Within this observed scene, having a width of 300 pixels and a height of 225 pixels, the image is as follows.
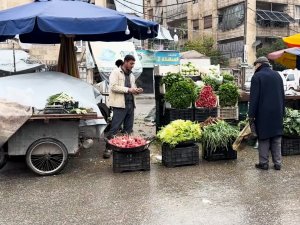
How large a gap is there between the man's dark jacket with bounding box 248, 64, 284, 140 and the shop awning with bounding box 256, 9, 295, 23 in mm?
38740

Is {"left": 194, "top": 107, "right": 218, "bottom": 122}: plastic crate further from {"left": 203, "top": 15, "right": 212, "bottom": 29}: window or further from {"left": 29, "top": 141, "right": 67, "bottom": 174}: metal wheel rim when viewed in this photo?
{"left": 203, "top": 15, "right": 212, "bottom": 29}: window

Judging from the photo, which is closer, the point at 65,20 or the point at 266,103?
the point at 266,103

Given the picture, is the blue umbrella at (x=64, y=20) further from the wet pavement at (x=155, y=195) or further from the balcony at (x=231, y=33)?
the balcony at (x=231, y=33)

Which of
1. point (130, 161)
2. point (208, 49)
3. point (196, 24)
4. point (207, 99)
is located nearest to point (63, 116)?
point (130, 161)

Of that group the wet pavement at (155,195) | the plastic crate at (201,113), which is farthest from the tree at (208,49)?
the wet pavement at (155,195)

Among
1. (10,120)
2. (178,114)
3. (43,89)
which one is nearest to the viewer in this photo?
(10,120)

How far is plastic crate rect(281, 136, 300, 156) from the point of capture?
8.14 meters

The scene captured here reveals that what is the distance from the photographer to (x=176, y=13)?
56.5 meters

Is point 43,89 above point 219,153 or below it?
above

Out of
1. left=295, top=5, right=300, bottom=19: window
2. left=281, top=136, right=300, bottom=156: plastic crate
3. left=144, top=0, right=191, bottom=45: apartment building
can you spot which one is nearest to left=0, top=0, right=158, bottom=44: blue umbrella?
left=281, top=136, right=300, bottom=156: plastic crate

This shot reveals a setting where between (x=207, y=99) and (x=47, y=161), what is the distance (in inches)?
163

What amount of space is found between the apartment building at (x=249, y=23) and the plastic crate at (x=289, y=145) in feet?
114

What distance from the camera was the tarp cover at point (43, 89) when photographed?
6.82m

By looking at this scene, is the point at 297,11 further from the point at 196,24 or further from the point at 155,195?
the point at 155,195
